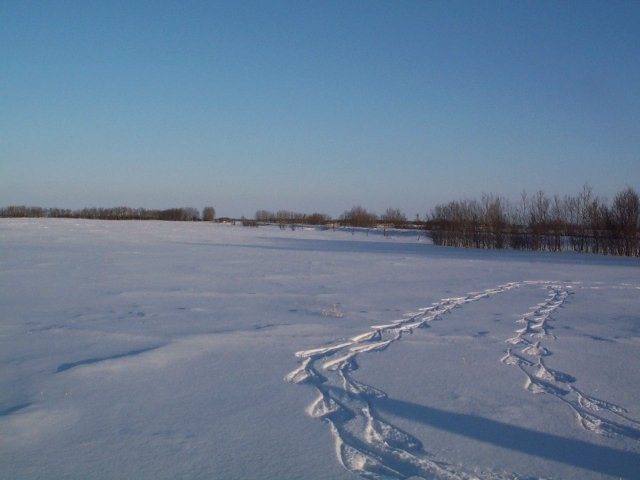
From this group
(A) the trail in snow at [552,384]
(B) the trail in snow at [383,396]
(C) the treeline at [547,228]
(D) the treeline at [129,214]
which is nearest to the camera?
(B) the trail in snow at [383,396]

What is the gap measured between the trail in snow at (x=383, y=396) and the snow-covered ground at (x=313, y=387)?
0.7 inches

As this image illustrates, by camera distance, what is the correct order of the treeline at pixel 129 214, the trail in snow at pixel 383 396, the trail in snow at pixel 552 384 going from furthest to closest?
1. the treeline at pixel 129 214
2. the trail in snow at pixel 552 384
3. the trail in snow at pixel 383 396

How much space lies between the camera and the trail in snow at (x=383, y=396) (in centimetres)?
264

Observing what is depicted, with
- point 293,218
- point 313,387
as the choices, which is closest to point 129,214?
point 293,218

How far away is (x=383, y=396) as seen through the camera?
3705 mm

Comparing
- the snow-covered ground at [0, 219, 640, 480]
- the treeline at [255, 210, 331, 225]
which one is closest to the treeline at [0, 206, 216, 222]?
the treeline at [255, 210, 331, 225]

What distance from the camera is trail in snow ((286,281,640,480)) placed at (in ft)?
8.67

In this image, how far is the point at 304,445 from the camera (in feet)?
9.46

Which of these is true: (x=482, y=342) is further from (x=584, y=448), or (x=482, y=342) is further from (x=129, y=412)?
(x=129, y=412)

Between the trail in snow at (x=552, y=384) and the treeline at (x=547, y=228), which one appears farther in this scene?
the treeline at (x=547, y=228)

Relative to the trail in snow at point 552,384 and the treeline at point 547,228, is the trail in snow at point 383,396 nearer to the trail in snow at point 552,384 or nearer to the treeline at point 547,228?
the trail in snow at point 552,384

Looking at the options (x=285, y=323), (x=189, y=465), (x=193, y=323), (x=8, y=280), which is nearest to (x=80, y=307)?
(x=193, y=323)

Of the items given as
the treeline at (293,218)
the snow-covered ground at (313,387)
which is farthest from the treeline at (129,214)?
the snow-covered ground at (313,387)

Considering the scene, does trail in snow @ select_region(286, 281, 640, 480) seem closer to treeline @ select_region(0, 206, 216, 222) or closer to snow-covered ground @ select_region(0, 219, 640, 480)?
snow-covered ground @ select_region(0, 219, 640, 480)
